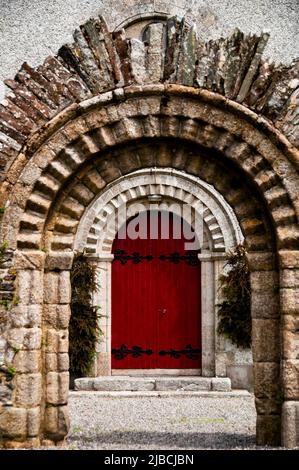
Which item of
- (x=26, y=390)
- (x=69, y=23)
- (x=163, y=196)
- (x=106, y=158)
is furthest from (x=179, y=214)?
(x=26, y=390)

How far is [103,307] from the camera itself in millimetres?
9742

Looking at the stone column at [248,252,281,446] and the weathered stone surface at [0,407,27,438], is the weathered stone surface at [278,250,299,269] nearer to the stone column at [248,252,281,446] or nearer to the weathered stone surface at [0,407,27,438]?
the stone column at [248,252,281,446]

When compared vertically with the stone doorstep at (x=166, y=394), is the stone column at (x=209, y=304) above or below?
above

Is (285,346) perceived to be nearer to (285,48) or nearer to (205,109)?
(205,109)

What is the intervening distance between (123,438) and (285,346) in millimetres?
1961

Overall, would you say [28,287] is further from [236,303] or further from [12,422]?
[236,303]

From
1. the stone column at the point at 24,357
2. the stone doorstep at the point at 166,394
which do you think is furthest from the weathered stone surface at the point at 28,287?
the stone doorstep at the point at 166,394

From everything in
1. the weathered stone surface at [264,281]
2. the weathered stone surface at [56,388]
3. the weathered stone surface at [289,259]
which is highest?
the weathered stone surface at [289,259]

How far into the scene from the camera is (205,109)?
517cm

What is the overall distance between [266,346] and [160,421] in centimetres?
242

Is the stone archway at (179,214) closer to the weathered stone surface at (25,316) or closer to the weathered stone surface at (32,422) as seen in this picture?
the weathered stone surface at (25,316)

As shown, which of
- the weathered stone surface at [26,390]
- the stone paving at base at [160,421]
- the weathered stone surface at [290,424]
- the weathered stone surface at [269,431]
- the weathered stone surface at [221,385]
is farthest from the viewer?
the weathered stone surface at [221,385]

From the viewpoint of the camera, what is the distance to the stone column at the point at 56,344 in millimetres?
5262

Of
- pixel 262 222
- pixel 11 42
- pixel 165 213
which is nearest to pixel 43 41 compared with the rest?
pixel 11 42
